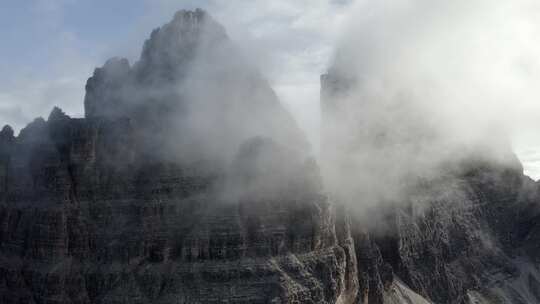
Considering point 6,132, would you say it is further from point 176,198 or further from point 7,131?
point 176,198

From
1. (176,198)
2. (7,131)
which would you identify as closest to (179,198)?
(176,198)

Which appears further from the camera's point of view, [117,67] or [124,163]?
[117,67]

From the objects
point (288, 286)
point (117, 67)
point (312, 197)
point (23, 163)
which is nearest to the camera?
point (288, 286)

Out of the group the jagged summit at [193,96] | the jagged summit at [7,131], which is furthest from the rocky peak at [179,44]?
the jagged summit at [7,131]

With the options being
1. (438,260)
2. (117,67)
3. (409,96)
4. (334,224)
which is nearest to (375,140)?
(409,96)

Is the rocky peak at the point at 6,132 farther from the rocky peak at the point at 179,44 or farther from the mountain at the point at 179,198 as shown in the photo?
the rocky peak at the point at 179,44

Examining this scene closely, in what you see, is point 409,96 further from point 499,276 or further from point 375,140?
point 499,276
